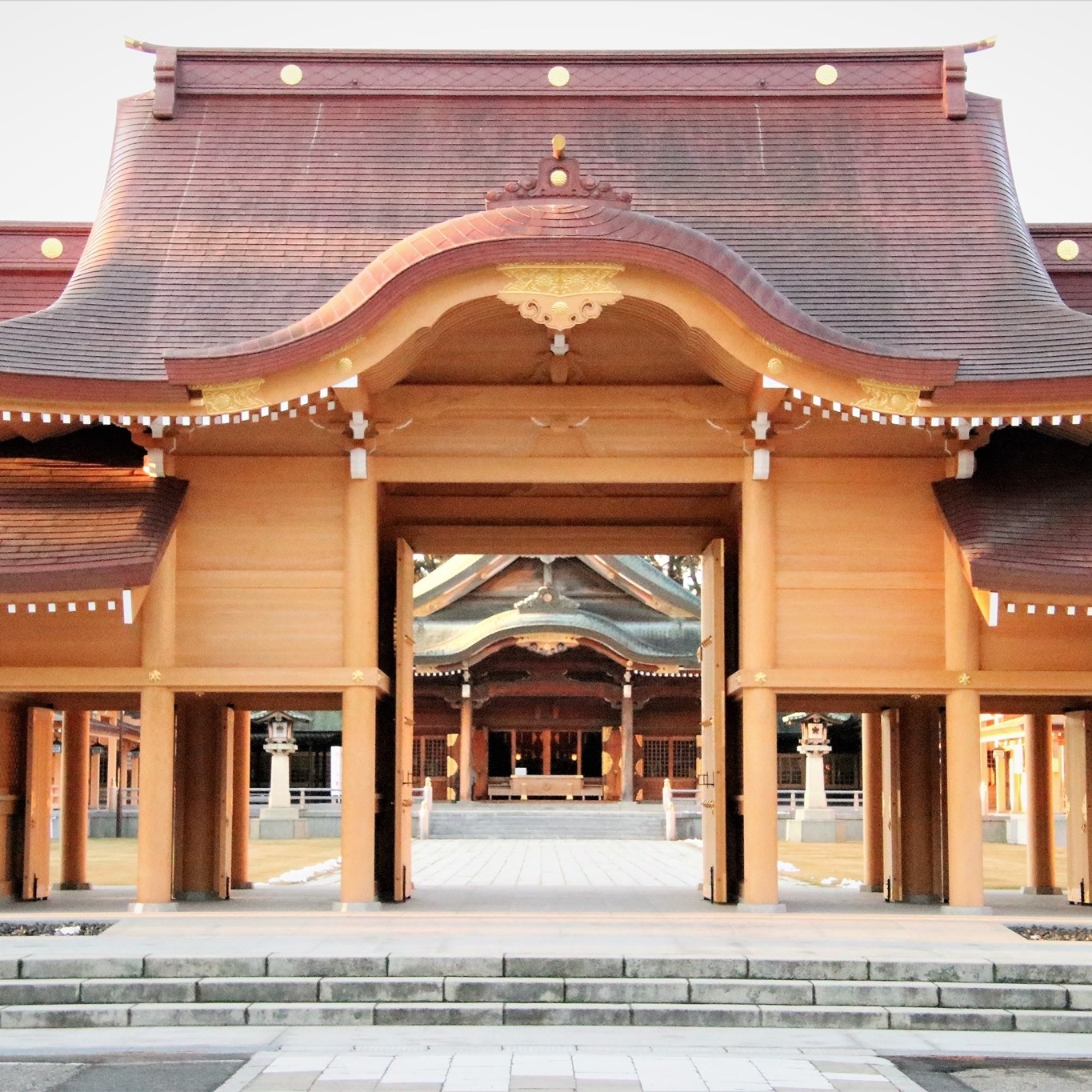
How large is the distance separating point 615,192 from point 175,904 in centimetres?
723

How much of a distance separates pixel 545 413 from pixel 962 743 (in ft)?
15.7

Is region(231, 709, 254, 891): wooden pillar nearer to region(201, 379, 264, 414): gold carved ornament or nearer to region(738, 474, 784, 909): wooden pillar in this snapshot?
region(201, 379, 264, 414): gold carved ornament

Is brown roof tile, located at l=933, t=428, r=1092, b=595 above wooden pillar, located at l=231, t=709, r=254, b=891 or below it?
above

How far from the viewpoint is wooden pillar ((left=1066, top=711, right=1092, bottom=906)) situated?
16.0 m

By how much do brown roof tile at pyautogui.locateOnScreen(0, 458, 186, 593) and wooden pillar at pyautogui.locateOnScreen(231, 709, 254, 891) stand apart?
15.1ft

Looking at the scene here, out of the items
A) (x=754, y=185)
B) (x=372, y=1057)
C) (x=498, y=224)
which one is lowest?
(x=372, y=1057)

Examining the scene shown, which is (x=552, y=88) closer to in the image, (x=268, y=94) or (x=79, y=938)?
(x=268, y=94)

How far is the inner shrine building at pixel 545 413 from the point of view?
13.1 metres

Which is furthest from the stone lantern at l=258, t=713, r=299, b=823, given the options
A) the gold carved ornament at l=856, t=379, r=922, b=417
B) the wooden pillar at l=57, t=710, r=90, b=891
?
the gold carved ornament at l=856, t=379, r=922, b=417

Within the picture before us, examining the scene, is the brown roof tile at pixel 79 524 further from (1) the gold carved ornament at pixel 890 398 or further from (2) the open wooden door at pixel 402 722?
(1) the gold carved ornament at pixel 890 398

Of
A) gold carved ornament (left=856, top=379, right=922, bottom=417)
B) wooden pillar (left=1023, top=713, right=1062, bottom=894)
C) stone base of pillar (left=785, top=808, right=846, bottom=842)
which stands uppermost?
gold carved ornament (left=856, top=379, right=922, bottom=417)

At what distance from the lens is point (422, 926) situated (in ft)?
40.1

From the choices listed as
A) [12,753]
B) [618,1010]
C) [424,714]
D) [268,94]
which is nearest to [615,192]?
[268,94]

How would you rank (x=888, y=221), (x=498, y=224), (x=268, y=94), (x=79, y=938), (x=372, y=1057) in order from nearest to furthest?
(x=372, y=1057) < (x=79, y=938) < (x=498, y=224) < (x=888, y=221) < (x=268, y=94)
